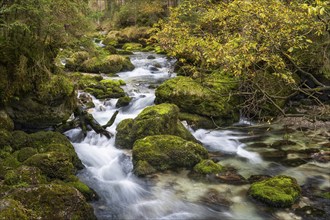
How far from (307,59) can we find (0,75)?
Result: 13913 millimetres

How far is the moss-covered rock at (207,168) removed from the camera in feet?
34.1

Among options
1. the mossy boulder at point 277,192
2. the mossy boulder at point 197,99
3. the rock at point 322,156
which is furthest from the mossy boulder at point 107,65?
the mossy boulder at point 277,192

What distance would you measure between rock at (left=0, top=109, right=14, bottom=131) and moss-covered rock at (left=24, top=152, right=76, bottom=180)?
186 cm

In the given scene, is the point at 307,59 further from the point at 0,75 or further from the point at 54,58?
the point at 0,75

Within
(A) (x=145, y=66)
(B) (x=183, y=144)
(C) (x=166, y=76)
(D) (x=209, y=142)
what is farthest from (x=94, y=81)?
(B) (x=183, y=144)

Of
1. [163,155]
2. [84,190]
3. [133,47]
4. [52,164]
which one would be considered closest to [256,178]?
[163,155]

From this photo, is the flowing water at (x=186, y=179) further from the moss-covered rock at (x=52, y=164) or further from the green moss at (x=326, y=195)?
the moss-covered rock at (x=52, y=164)

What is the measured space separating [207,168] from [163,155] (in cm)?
146

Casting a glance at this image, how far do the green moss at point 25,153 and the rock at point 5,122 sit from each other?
1046 millimetres

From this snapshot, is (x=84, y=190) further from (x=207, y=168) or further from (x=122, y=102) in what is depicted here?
(x=122, y=102)

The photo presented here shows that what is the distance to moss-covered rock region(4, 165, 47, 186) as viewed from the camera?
7621 millimetres

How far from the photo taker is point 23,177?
776 centimetres

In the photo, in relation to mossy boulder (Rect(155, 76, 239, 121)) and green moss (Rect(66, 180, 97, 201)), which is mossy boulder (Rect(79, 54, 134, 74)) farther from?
green moss (Rect(66, 180, 97, 201))

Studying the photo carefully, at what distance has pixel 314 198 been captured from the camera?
9.10 meters
